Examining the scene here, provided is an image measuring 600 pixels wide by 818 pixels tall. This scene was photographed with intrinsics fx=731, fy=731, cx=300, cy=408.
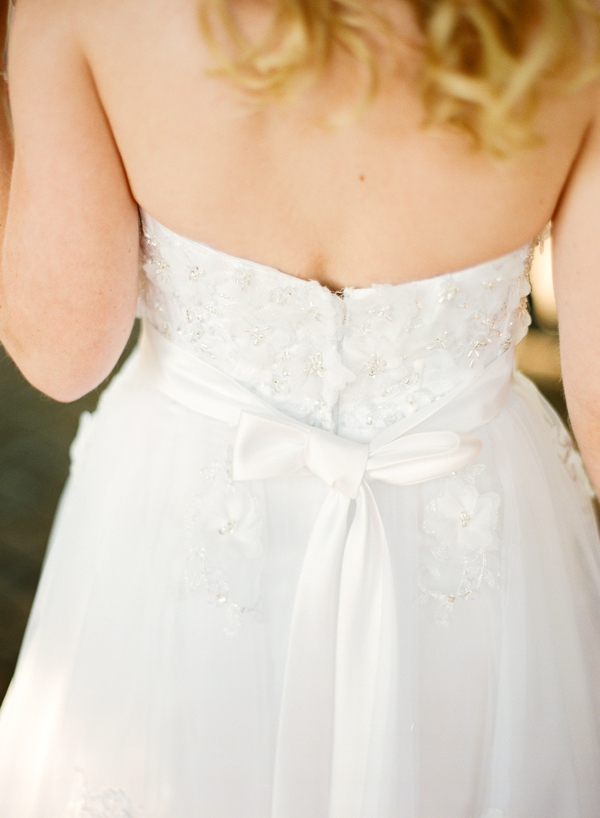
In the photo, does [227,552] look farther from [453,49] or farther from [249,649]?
[453,49]

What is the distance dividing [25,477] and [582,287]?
262 centimetres

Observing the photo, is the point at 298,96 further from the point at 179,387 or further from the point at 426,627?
the point at 426,627

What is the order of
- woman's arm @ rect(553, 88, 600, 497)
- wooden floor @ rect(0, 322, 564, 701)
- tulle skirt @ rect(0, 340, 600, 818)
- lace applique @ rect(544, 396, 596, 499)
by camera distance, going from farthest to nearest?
wooden floor @ rect(0, 322, 564, 701), lace applique @ rect(544, 396, 596, 499), tulle skirt @ rect(0, 340, 600, 818), woman's arm @ rect(553, 88, 600, 497)

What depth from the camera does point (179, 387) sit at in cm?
107

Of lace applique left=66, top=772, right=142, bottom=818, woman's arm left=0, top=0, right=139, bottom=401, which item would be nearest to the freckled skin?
woman's arm left=0, top=0, right=139, bottom=401

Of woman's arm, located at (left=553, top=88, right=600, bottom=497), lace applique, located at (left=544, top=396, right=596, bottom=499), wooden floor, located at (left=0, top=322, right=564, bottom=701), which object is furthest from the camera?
wooden floor, located at (left=0, top=322, right=564, bottom=701)

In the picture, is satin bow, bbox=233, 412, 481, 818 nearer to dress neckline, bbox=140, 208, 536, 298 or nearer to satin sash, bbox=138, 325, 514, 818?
satin sash, bbox=138, 325, 514, 818

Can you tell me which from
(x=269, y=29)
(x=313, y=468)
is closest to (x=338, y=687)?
(x=313, y=468)

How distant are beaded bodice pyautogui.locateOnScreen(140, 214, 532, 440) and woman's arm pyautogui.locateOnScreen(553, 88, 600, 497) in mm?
66

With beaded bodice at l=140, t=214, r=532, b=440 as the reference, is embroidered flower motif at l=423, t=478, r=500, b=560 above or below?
below

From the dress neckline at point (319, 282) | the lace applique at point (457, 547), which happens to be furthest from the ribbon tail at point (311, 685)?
the dress neckline at point (319, 282)

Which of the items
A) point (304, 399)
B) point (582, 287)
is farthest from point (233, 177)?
point (582, 287)

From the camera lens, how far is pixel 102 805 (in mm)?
977

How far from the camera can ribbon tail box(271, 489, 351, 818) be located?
966mm
